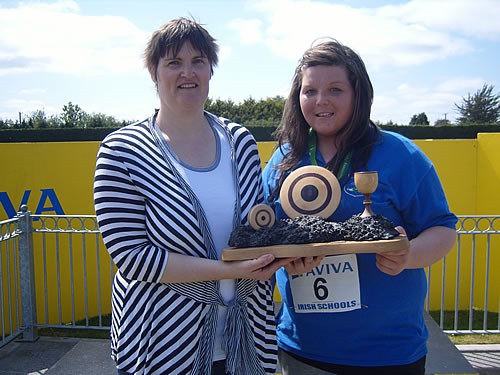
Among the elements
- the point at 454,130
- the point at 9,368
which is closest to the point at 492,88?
the point at 454,130

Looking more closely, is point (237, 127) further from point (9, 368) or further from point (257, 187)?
point (9, 368)

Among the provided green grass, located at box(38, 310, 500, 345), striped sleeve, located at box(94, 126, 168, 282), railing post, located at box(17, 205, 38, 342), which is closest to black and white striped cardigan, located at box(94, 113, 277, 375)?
striped sleeve, located at box(94, 126, 168, 282)

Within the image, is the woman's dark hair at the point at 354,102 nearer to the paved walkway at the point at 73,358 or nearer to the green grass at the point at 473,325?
the paved walkway at the point at 73,358

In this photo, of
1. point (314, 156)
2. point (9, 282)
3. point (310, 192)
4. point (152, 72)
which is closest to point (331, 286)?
point (310, 192)

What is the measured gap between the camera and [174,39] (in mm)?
Result: 1647

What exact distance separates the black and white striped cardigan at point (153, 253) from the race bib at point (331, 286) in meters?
0.31

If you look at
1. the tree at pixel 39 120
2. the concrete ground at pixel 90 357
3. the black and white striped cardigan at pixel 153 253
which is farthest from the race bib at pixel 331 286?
the tree at pixel 39 120

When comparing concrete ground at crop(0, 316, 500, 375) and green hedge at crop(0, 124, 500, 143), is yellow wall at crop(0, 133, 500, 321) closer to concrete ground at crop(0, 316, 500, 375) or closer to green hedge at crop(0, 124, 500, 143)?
concrete ground at crop(0, 316, 500, 375)

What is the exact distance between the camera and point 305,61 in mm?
1893

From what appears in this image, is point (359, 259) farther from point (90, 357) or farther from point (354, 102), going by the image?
point (90, 357)

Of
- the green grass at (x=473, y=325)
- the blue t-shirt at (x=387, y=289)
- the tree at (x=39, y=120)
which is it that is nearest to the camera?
the blue t-shirt at (x=387, y=289)

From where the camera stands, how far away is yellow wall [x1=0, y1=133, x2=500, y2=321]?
5.91 m

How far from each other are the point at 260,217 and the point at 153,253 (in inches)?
15.5

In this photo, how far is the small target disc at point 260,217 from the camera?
163 centimetres
